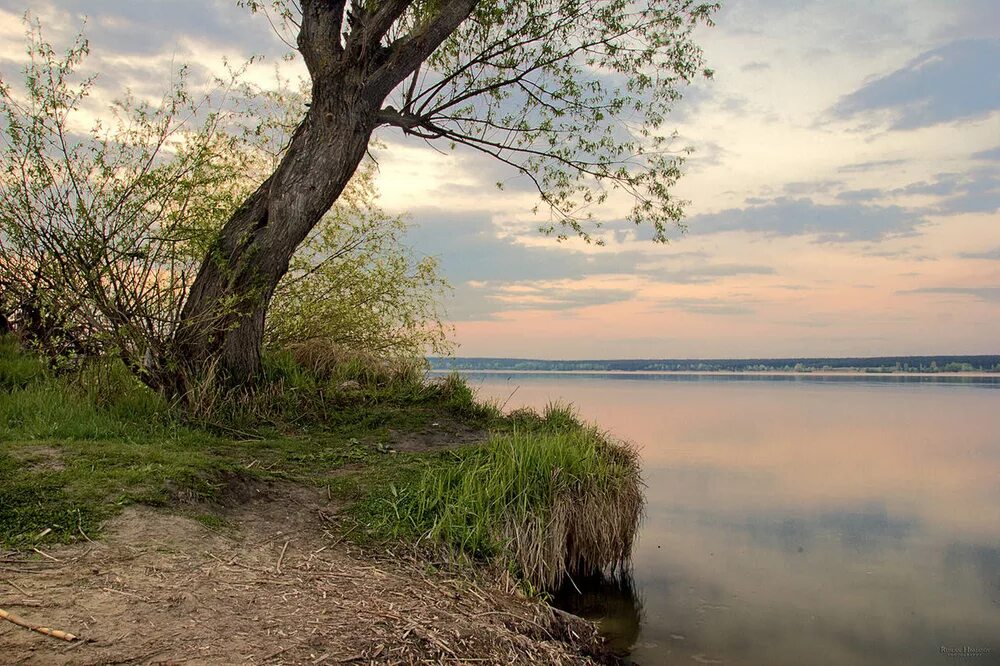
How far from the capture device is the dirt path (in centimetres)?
347

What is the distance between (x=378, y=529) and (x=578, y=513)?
6.99 feet

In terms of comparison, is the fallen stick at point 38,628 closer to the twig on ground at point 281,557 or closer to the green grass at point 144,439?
the green grass at point 144,439

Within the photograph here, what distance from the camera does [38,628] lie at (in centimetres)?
342

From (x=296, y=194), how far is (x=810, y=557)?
825 cm

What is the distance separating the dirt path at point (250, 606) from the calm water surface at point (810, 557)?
7.13 ft

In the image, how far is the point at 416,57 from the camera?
9898 mm

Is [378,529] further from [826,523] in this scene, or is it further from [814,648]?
[826,523]

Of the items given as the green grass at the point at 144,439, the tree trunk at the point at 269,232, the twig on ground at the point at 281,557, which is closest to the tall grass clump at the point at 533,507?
the twig on ground at the point at 281,557

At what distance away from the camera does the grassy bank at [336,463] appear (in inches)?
216

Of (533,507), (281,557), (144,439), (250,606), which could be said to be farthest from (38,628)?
(144,439)

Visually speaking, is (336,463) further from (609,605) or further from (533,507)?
(609,605)

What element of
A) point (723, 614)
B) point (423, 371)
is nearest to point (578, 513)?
point (723, 614)

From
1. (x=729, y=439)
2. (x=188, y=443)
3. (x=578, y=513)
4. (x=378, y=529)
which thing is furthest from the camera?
(x=729, y=439)

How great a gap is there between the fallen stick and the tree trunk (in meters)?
5.94
